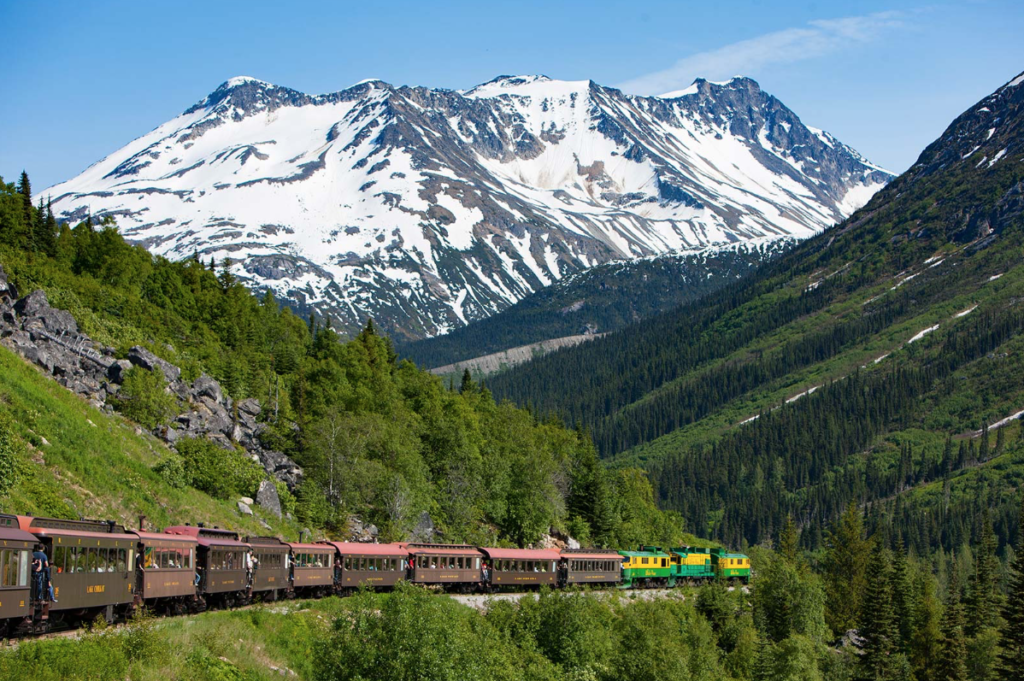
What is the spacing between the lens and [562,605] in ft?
242

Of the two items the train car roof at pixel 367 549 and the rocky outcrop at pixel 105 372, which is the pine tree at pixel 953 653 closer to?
the train car roof at pixel 367 549

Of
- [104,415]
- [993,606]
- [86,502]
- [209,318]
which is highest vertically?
[209,318]

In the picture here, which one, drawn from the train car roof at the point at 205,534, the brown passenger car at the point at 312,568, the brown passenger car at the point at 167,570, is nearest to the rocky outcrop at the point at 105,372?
the brown passenger car at the point at 312,568

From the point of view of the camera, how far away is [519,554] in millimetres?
83625

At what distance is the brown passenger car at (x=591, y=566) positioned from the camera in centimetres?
8900

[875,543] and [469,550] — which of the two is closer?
[469,550]

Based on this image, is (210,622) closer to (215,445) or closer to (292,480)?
(215,445)

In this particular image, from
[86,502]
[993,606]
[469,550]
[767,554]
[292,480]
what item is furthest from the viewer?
[767,554]

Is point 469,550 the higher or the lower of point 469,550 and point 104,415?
the lower

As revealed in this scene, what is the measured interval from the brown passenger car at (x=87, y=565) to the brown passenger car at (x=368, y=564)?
68.0 ft

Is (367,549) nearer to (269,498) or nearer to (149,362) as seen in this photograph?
(269,498)

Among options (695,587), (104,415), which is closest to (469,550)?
(104,415)

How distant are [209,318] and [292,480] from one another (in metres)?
31.2

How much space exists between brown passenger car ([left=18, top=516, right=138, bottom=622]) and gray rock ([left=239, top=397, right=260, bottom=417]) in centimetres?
5080
